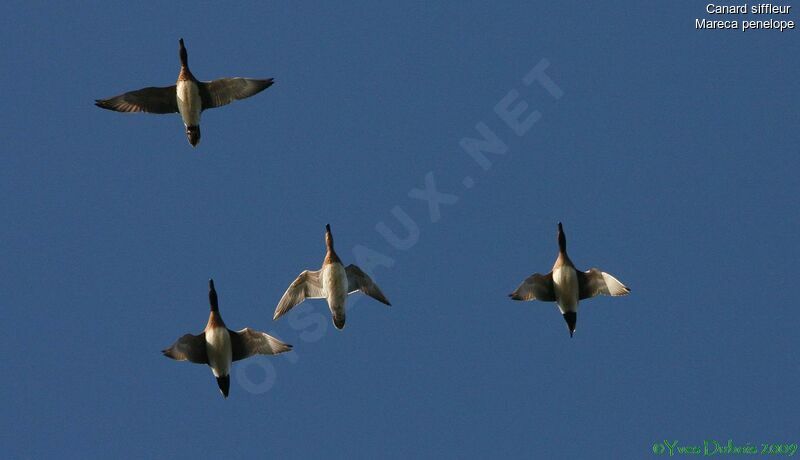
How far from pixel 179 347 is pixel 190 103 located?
14.9ft

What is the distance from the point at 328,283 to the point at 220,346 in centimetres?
227

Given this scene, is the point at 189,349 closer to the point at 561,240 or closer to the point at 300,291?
the point at 300,291

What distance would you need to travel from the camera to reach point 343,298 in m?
22.2

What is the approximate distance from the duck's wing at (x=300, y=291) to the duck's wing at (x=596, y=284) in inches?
193

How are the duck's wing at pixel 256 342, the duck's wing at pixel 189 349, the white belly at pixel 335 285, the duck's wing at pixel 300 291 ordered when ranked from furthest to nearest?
the duck's wing at pixel 300 291, the white belly at pixel 335 285, the duck's wing at pixel 256 342, the duck's wing at pixel 189 349

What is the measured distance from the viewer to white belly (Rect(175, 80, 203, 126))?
2252 centimetres

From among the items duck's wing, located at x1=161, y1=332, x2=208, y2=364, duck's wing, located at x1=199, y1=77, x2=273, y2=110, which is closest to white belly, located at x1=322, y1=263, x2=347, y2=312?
duck's wing, located at x1=161, y1=332, x2=208, y2=364

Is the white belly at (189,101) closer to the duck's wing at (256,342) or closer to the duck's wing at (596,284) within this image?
the duck's wing at (256,342)

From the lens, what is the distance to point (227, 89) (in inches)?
898

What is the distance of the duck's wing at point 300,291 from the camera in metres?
23.1

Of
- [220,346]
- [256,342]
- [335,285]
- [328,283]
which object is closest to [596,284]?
[335,285]

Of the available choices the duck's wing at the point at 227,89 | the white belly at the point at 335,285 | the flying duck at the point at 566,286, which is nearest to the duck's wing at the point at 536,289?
the flying duck at the point at 566,286

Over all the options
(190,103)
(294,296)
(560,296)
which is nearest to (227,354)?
(294,296)

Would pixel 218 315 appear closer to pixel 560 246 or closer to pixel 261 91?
pixel 261 91
